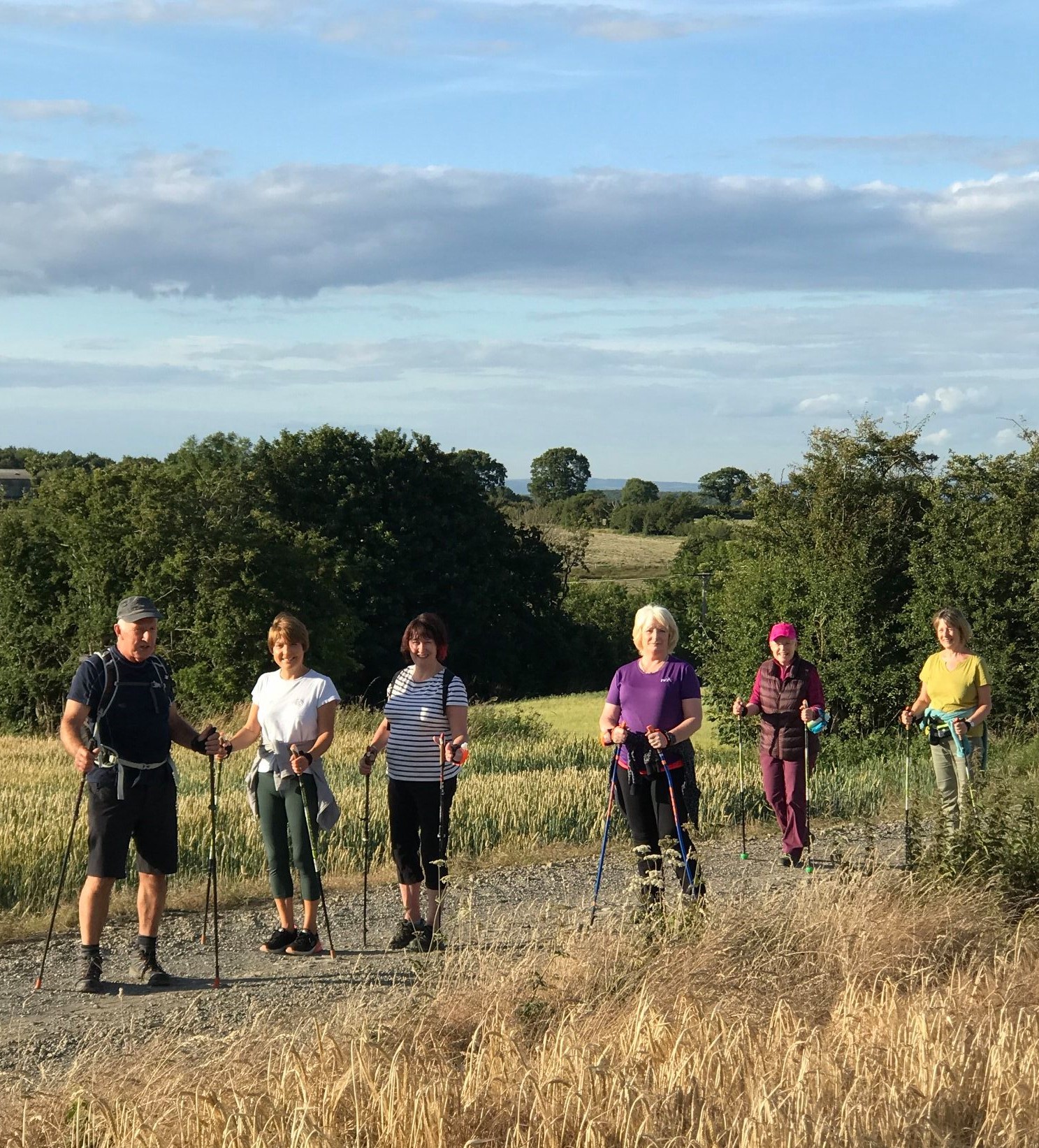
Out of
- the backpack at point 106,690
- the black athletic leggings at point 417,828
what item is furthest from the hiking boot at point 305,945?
the backpack at point 106,690

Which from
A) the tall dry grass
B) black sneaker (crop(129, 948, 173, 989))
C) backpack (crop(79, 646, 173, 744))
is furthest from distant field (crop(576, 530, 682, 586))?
the tall dry grass

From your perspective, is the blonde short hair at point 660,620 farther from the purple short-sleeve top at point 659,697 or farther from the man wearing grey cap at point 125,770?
the man wearing grey cap at point 125,770

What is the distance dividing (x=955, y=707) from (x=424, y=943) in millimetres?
4361

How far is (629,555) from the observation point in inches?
4003

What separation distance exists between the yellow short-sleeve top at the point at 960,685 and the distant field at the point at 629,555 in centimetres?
7133

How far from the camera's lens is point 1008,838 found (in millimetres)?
8617

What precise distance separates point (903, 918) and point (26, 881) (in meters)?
5.72

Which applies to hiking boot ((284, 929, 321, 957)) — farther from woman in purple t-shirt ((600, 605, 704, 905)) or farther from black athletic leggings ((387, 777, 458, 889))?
woman in purple t-shirt ((600, 605, 704, 905))

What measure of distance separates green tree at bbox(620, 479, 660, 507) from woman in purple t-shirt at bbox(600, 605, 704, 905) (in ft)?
446

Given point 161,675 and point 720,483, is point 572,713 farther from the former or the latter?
point 720,483

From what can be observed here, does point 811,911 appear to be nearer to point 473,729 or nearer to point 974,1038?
point 974,1038

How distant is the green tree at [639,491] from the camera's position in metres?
147

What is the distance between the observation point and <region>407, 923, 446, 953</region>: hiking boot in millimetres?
7660

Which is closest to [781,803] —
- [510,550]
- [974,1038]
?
[974,1038]
